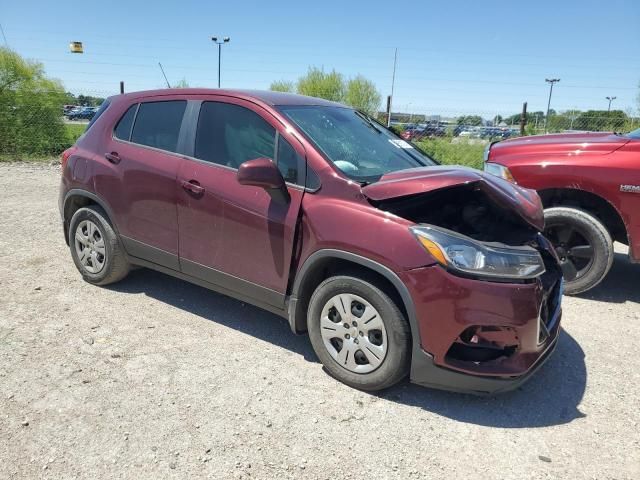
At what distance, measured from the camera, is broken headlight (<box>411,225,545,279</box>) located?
8.84 ft

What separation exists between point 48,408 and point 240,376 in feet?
3.59

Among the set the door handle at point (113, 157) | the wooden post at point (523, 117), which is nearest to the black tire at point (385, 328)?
the door handle at point (113, 157)

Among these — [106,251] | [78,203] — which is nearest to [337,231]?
[106,251]

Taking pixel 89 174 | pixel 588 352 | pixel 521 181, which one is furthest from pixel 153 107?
pixel 588 352

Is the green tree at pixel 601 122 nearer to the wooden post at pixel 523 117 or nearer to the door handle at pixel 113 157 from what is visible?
the wooden post at pixel 523 117

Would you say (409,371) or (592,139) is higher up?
(592,139)

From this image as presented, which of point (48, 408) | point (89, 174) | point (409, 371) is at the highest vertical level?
point (89, 174)

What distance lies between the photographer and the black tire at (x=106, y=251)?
4.32 m

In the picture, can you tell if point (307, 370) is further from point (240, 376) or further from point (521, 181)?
point (521, 181)

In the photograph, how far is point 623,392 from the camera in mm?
3244

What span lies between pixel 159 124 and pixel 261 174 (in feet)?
4.82

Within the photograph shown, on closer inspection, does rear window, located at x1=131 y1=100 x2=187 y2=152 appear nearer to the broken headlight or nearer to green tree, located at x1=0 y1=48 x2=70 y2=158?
the broken headlight

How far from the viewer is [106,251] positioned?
172 inches

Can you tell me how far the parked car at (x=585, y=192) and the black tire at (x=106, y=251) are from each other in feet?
11.8
